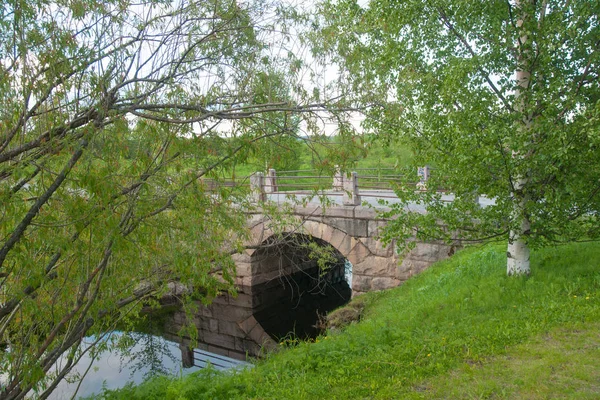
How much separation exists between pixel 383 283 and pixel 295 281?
238cm

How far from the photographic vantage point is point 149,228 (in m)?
4.13

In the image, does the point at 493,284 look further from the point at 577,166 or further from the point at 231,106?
the point at 231,106

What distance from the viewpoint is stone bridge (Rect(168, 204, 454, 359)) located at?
1141 centimetres

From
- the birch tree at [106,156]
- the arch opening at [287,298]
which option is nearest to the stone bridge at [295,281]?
the arch opening at [287,298]

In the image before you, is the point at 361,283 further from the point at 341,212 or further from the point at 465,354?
the point at 465,354

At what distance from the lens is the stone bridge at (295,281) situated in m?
11.4

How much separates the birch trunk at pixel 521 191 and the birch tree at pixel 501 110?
0.05 ft

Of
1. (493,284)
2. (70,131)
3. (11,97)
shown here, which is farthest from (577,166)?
(11,97)

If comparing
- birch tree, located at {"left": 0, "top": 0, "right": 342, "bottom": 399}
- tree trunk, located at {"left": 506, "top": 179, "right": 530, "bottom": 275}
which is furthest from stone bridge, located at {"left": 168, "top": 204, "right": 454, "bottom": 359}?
birch tree, located at {"left": 0, "top": 0, "right": 342, "bottom": 399}

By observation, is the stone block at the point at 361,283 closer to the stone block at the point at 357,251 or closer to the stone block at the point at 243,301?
the stone block at the point at 357,251

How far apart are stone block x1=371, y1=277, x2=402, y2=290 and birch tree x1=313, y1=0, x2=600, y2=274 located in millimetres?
4470

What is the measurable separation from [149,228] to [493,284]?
5062mm

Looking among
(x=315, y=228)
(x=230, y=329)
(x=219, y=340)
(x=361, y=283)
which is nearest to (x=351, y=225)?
(x=315, y=228)

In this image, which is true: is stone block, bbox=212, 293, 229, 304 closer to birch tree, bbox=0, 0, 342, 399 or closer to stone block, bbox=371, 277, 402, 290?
stone block, bbox=371, 277, 402, 290
